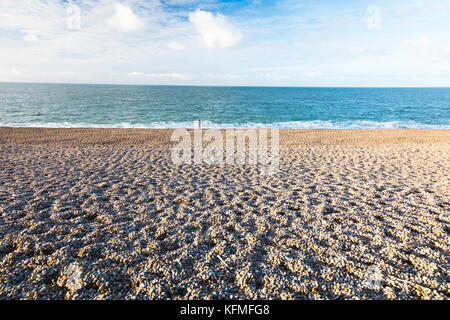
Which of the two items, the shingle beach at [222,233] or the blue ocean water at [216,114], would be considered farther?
the blue ocean water at [216,114]

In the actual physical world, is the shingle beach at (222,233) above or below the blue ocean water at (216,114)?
below

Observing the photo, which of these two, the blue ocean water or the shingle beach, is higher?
the blue ocean water

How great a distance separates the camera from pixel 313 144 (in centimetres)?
1518

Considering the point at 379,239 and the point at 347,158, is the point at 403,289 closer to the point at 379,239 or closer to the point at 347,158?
the point at 379,239

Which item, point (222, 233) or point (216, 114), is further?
point (216, 114)

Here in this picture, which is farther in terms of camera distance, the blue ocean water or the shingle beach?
the blue ocean water

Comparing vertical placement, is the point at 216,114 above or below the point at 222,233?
above

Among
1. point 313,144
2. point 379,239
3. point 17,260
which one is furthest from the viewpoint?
point 313,144
